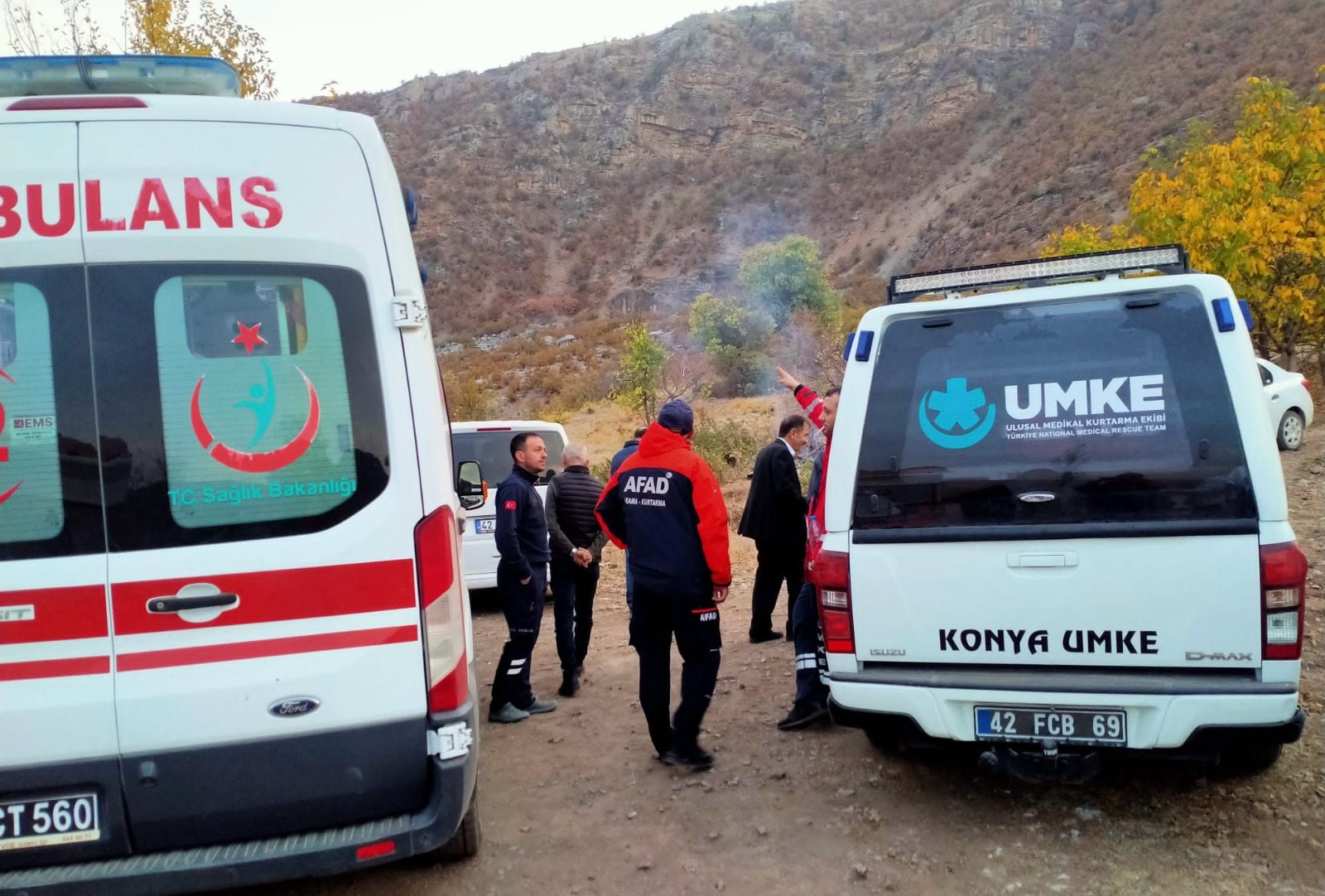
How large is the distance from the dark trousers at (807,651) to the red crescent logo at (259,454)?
3091mm

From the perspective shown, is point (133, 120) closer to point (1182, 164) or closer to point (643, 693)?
point (643, 693)

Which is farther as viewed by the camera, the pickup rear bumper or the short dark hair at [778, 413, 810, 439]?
the short dark hair at [778, 413, 810, 439]

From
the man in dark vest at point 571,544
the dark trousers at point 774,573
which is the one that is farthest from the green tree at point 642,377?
the man in dark vest at point 571,544

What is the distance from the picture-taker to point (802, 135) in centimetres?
6925

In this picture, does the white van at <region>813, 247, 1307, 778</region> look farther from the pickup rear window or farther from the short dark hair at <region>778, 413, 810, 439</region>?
the short dark hair at <region>778, 413, 810, 439</region>

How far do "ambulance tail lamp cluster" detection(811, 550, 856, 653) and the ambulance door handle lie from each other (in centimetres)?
215

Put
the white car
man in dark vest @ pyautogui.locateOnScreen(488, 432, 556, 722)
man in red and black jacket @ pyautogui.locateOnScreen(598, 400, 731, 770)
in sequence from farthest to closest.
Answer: the white car, man in dark vest @ pyautogui.locateOnScreen(488, 432, 556, 722), man in red and black jacket @ pyautogui.locateOnScreen(598, 400, 731, 770)

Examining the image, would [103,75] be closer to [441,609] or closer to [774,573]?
[441,609]

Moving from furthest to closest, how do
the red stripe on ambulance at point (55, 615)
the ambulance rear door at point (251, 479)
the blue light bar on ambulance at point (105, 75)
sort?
the blue light bar on ambulance at point (105, 75) → the ambulance rear door at point (251, 479) → the red stripe on ambulance at point (55, 615)

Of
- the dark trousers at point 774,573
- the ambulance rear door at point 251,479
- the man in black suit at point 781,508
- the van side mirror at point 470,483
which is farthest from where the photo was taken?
the dark trousers at point 774,573

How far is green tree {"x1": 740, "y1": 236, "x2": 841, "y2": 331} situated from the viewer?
41.1 m

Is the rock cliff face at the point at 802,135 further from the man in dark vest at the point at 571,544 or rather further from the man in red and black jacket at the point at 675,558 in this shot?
the man in red and black jacket at the point at 675,558

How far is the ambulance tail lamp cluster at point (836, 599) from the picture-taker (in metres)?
3.79

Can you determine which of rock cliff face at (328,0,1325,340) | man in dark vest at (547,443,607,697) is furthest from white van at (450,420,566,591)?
rock cliff face at (328,0,1325,340)
